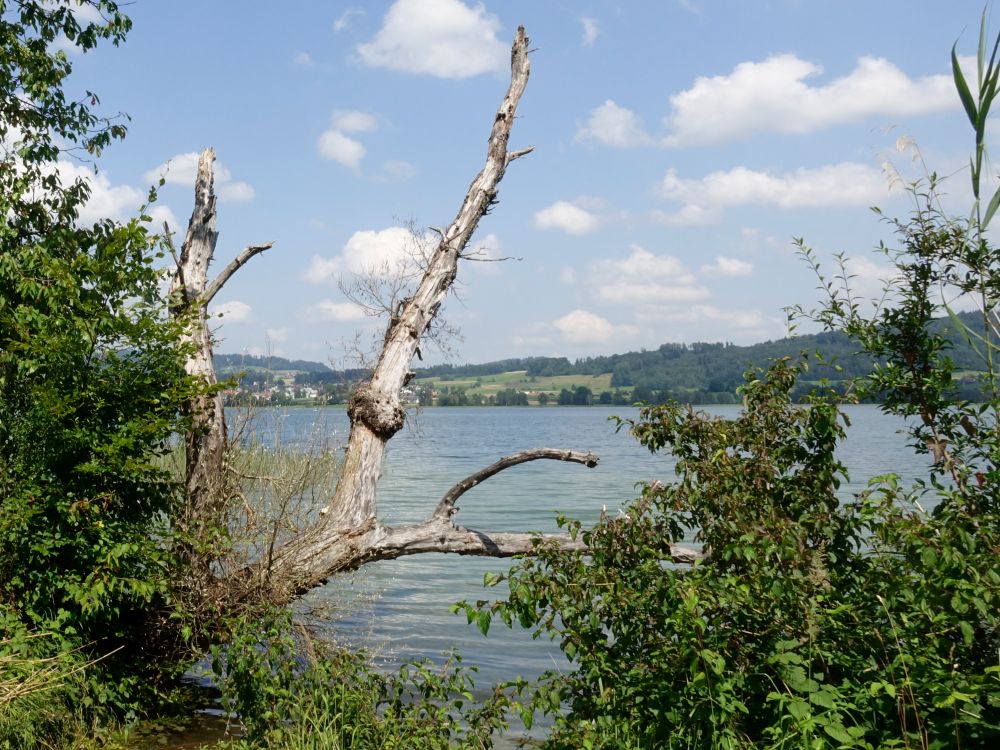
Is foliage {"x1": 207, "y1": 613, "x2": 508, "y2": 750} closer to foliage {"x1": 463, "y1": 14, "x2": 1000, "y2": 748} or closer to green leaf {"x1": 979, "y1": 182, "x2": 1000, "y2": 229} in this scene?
foliage {"x1": 463, "y1": 14, "x2": 1000, "y2": 748}

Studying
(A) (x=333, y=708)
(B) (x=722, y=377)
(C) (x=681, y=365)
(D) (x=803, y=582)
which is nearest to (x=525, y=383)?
(C) (x=681, y=365)

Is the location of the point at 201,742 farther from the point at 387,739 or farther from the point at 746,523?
the point at 746,523

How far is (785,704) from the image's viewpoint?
3.60m

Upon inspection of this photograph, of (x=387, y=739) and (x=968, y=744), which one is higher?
(x=968, y=744)

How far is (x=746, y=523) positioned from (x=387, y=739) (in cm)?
250

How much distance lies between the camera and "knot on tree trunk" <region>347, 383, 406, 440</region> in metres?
8.46

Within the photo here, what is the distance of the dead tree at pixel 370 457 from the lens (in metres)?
7.72

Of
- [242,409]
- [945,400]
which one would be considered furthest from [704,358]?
[945,400]

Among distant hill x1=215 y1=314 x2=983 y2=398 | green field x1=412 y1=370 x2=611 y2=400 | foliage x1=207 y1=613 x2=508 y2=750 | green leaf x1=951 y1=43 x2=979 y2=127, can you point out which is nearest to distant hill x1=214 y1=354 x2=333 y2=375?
distant hill x1=215 y1=314 x2=983 y2=398

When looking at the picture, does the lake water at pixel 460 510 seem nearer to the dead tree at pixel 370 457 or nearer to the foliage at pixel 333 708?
the dead tree at pixel 370 457

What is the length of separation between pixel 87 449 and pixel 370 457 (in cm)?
254

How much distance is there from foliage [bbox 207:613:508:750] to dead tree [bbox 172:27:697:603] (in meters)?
1.75

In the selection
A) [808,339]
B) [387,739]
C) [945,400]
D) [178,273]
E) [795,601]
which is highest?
[178,273]

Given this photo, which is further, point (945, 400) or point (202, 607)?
point (202, 607)
